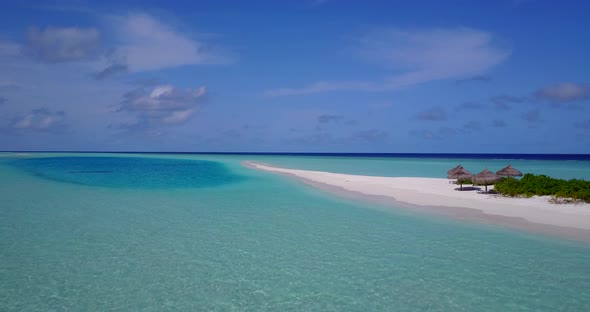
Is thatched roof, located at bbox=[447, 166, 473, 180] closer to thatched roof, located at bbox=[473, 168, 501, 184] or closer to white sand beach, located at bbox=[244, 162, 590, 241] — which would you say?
white sand beach, located at bbox=[244, 162, 590, 241]

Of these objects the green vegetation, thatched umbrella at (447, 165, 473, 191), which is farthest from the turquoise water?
thatched umbrella at (447, 165, 473, 191)

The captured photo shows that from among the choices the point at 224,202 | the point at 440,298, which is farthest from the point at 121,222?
the point at 440,298

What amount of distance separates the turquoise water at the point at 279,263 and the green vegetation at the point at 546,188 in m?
7.20

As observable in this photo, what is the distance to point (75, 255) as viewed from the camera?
1055 cm

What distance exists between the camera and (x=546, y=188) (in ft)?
65.1

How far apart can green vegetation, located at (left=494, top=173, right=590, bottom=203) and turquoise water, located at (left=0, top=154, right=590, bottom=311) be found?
720cm

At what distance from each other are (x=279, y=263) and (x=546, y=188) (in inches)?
658

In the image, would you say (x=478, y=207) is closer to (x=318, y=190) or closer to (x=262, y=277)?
(x=318, y=190)

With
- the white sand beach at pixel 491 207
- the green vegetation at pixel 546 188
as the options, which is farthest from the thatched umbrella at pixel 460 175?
the green vegetation at pixel 546 188

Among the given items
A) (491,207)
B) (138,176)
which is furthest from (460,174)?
(138,176)

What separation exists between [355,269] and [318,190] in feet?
56.8

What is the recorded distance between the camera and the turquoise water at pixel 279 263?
298 inches

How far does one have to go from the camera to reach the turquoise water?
756 centimetres

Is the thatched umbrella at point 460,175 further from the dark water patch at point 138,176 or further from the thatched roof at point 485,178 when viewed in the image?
the dark water patch at point 138,176
